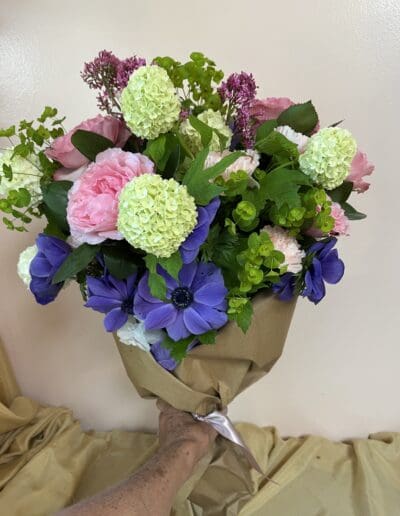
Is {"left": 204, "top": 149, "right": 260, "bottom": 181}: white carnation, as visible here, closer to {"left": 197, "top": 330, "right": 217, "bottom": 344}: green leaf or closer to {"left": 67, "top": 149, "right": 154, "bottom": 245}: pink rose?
{"left": 67, "top": 149, "right": 154, "bottom": 245}: pink rose

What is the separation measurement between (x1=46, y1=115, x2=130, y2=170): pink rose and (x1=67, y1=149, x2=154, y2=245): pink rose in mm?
81

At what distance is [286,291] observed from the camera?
77 centimetres

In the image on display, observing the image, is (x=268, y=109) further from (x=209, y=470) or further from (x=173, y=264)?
(x=209, y=470)

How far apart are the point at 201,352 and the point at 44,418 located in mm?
770

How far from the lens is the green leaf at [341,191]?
2.60 ft

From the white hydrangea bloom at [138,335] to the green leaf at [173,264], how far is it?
6.3 inches

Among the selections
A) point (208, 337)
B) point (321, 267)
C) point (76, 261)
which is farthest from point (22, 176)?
point (321, 267)

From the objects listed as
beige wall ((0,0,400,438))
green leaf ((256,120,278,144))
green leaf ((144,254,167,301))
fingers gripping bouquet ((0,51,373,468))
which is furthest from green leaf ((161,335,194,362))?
beige wall ((0,0,400,438))

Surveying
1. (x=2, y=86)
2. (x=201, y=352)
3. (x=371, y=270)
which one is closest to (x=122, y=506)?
(x=201, y=352)

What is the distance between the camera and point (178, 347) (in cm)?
75

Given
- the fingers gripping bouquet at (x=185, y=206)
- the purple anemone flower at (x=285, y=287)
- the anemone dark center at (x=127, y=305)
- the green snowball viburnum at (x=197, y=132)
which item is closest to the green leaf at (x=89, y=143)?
the fingers gripping bouquet at (x=185, y=206)

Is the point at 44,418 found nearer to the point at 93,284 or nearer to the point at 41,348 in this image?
the point at 41,348

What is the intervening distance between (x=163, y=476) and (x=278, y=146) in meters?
0.58

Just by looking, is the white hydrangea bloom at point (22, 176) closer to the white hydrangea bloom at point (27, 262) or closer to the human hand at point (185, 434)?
the white hydrangea bloom at point (27, 262)
